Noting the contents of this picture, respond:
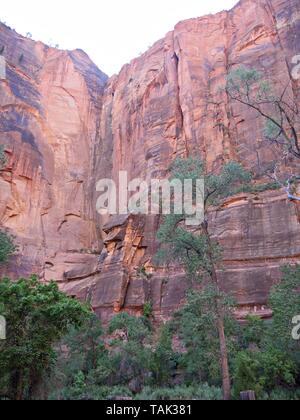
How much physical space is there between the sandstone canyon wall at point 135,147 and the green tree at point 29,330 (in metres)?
14.6

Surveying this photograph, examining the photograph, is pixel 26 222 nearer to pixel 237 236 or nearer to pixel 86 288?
pixel 86 288

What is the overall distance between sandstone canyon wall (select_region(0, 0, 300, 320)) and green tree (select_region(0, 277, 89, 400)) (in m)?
14.6

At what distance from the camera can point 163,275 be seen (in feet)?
104

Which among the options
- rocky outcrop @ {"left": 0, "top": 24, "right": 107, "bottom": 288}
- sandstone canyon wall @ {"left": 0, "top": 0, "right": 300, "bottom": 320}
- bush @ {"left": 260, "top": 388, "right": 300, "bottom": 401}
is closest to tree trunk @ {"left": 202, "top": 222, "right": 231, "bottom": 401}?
bush @ {"left": 260, "top": 388, "right": 300, "bottom": 401}

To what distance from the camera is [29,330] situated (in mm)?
14984

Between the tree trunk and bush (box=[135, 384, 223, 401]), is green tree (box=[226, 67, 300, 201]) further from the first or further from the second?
bush (box=[135, 384, 223, 401])

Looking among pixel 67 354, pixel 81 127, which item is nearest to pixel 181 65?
pixel 81 127

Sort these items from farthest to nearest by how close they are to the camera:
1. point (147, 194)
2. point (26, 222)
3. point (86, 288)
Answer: point (26, 222) → point (147, 194) → point (86, 288)

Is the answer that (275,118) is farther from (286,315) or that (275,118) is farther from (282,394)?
(282,394)

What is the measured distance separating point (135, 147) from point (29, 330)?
102ft

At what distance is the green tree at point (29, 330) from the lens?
47.1ft

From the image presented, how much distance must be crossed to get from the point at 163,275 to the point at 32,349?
1795 cm

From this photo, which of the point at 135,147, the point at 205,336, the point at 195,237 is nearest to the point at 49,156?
the point at 135,147

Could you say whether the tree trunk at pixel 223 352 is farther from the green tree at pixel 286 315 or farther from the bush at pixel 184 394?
the green tree at pixel 286 315
